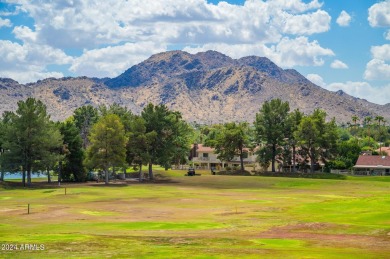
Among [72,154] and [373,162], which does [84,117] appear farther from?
[373,162]

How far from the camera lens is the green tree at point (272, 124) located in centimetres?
14400

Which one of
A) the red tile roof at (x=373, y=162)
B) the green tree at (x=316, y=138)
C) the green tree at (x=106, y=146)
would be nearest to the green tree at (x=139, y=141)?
the green tree at (x=106, y=146)

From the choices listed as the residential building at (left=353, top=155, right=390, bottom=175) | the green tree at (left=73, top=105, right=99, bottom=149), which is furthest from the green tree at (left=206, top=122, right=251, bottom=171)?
the green tree at (left=73, top=105, right=99, bottom=149)

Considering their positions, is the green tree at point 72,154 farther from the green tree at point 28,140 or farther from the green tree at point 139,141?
the green tree at point 139,141

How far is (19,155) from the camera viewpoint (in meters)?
106

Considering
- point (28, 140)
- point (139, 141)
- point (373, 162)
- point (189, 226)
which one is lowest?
point (189, 226)

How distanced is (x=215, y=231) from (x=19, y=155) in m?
71.1

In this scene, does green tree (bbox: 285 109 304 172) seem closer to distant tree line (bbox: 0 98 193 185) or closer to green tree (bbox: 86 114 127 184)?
distant tree line (bbox: 0 98 193 185)

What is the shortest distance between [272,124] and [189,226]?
328ft

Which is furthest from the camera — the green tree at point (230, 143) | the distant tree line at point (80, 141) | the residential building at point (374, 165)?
the green tree at point (230, 143)

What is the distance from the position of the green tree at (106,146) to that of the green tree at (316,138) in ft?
161

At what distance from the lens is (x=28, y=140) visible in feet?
345

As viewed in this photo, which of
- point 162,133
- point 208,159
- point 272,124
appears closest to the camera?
point 162,133

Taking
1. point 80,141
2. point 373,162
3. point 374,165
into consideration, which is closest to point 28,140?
point 80,141
